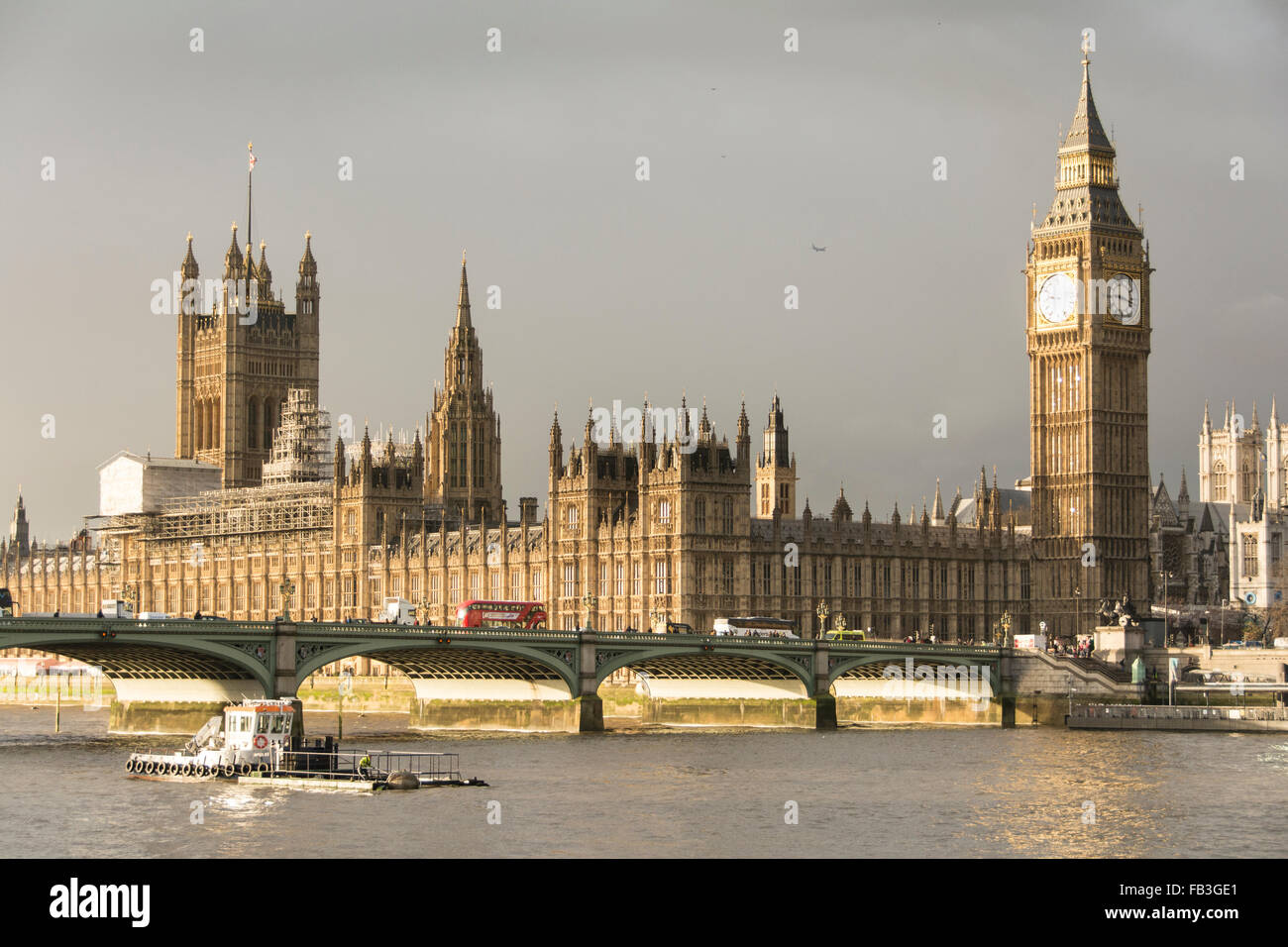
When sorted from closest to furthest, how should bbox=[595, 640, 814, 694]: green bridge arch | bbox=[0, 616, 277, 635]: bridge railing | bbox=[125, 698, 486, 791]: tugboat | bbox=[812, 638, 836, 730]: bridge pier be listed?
bbox=[125, 698, 486, 791]: tugboat → bbox=[0, 616, 277, 635]: bridge railing → bbox=[595, 640, 814, 694]: green bridge arch → bbox=[812, 638, 836, 730]: bridge pier

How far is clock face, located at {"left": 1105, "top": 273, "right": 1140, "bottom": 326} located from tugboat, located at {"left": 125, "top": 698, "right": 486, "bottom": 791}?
7884 cm

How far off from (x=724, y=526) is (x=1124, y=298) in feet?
115

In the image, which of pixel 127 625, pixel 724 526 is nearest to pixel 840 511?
pixel 724 526

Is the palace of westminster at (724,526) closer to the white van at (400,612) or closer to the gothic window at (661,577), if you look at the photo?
the gothic window at (661,577)

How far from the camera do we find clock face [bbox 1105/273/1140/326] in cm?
15038

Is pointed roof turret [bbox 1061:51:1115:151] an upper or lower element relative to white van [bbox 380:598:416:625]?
upper

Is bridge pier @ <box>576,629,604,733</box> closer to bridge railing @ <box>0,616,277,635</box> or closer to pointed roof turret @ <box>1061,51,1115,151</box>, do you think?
bridge railing @ <box>0,616,277,635</box>

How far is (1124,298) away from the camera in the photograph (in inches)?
5930

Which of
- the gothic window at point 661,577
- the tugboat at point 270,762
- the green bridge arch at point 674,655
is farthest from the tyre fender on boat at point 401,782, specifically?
the gothic window at point 661,577

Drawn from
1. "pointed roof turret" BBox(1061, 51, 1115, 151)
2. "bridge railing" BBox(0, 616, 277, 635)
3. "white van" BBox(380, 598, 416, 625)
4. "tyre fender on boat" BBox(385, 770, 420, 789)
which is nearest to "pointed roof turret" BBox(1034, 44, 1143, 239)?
"pointed roof turret" BBox(1061, 51, 1115, 151)

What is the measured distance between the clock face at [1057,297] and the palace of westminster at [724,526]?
0.17 meters

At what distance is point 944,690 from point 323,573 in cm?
6076
